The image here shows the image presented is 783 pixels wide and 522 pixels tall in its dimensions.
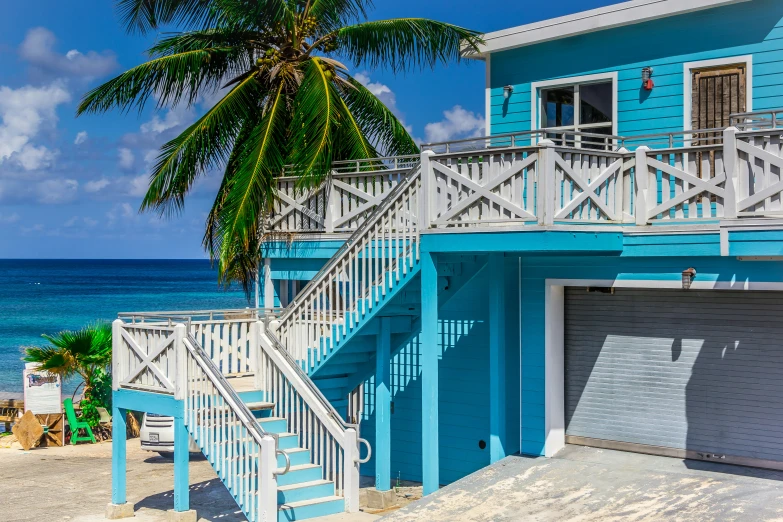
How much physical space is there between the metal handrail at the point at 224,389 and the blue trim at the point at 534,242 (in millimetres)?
3218

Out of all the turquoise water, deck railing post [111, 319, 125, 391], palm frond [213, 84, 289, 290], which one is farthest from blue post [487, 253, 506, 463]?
the turquoise water

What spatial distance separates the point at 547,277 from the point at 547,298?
283mm

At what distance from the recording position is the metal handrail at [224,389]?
12703 mm

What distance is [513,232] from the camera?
472 inches

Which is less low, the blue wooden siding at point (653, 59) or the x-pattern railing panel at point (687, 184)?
A: the blue wooden siding at point (653, 59)

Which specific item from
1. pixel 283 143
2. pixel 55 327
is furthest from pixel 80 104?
pixel 55 327

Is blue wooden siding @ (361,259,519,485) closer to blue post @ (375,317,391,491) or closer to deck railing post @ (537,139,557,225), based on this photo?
blue post @ (375,317,391,491)

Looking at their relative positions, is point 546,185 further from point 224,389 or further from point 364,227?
point 224,389

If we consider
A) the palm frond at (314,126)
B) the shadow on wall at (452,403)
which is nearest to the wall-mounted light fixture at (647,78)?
the shadow on wall at (452,403)

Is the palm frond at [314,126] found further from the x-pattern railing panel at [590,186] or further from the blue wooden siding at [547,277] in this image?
the x-pattern railing panel at [590,186]

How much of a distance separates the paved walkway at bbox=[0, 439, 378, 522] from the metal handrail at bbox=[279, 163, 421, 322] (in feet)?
10.3

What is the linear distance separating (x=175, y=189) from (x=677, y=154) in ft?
30.4

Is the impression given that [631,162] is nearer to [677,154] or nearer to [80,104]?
[677,154]

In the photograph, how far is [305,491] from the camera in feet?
43.1
